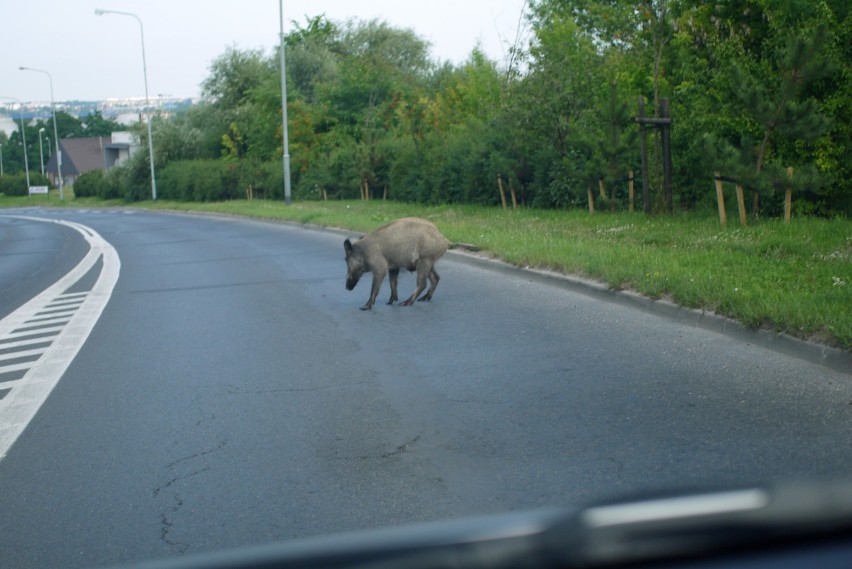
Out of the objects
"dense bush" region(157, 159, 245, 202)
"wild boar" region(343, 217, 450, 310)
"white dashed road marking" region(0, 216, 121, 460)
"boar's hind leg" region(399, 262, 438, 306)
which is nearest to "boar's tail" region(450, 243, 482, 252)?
"boar's hind leg" region(399, 262, 438, 306)

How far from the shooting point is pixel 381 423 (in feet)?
22.5

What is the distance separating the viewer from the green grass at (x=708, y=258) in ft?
30.8

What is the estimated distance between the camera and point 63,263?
2334cm

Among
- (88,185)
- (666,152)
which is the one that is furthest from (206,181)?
(666,152)

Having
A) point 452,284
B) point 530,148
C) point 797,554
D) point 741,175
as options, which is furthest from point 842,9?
point 797,554

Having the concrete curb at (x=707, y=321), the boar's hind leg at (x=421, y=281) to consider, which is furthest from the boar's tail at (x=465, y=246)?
the boar's hind leg at (x=421, y=281)

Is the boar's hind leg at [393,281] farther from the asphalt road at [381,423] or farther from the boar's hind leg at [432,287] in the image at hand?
the asphalt road at [381,423]

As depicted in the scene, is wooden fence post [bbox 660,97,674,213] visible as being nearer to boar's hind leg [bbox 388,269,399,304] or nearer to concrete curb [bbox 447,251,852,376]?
concrete curb [bbox 447,251,852,376]

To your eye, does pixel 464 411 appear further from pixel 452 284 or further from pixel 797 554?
pixel 452 284

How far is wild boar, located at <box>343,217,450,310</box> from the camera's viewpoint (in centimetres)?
1245

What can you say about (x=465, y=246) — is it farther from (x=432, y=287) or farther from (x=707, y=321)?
(x=707, y=321)

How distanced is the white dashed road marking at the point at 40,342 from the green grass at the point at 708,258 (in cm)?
613

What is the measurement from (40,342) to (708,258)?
828 centimetres

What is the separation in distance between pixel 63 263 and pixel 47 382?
15.5 m
